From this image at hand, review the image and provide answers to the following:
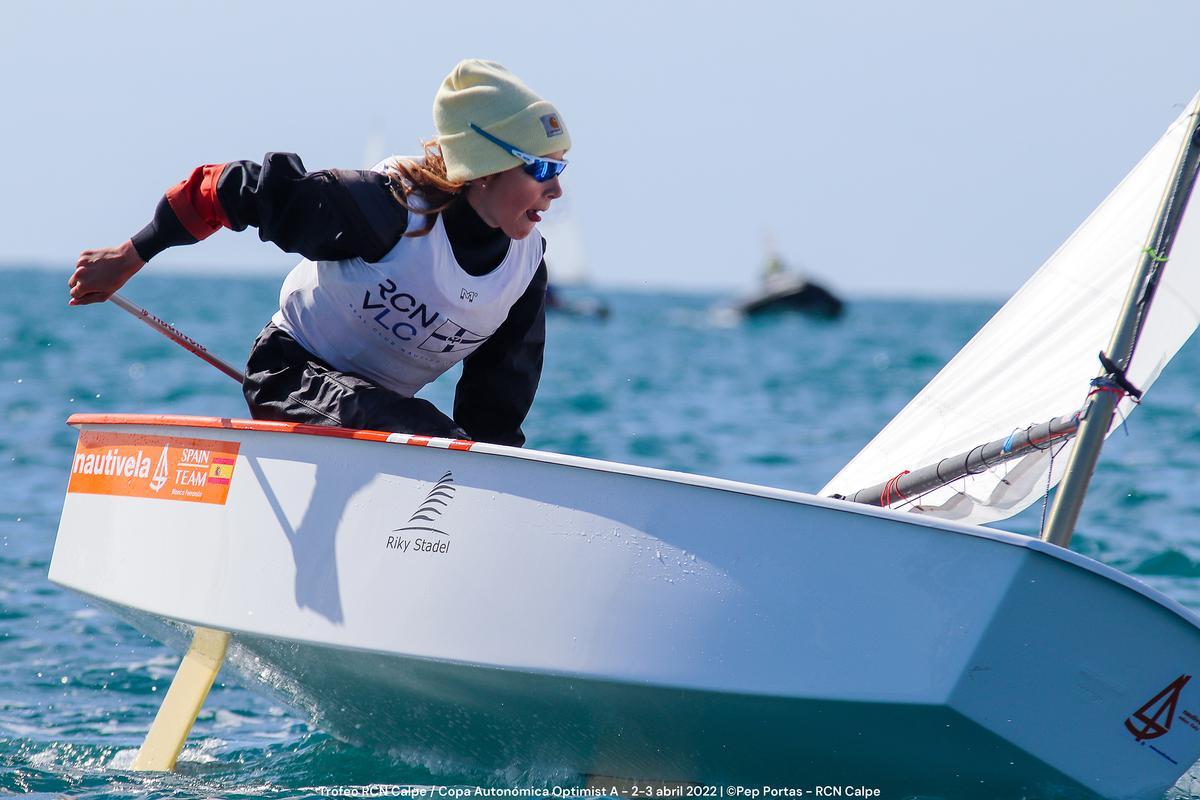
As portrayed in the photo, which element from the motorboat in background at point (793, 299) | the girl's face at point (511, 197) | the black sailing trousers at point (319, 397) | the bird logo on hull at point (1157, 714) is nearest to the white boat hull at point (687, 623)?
the bird logo on hull at point (1157, 714)

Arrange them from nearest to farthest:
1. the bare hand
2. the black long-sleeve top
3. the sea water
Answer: the black long-sleeve top < the bare hand < the sea water

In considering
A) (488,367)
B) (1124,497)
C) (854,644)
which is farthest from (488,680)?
(1124,497)

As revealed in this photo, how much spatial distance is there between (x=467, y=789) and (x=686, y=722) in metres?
0.65

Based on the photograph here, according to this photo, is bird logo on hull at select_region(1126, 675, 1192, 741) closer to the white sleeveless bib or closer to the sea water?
the sea water

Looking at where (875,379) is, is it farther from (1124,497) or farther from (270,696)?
(270,696)

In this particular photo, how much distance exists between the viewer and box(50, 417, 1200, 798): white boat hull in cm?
229

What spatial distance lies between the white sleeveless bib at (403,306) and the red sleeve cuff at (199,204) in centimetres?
23

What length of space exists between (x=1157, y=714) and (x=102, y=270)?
2.12 m

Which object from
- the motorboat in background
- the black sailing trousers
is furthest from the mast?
the motorboat in background

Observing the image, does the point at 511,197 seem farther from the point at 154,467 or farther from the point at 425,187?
the point at 154,467

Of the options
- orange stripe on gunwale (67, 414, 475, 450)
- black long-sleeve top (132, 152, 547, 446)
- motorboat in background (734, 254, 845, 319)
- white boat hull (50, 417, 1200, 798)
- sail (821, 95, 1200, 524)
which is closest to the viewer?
white boat hull (50, 417, 1200, 798)

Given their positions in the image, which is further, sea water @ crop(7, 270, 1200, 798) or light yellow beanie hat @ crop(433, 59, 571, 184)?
sea water @ crop(7, 270, 1200, 798)

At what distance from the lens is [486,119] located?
2818 mm

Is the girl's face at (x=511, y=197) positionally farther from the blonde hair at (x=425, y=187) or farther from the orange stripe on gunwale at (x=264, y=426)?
the orange stripe on gunwale at (x=264, y=426)
